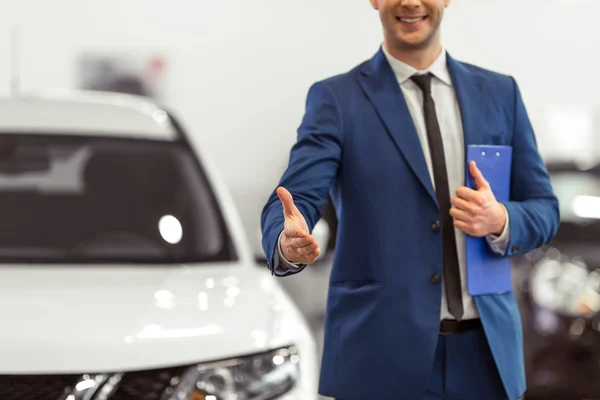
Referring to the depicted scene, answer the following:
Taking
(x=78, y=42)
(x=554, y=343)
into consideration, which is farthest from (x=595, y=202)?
(x=78, y=42)

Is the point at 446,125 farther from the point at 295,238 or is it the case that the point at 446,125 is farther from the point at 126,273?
the point at 126,273

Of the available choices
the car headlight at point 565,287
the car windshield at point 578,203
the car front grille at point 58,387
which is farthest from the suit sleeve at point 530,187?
the car windshield at point 578,203

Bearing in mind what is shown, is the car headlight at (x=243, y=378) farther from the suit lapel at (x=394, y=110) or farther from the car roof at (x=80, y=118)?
the car roof at (x=80, y=118)

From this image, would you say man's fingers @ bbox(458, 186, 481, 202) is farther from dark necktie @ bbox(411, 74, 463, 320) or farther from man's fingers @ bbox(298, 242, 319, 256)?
man's fingers @ bbox(298, 242, 319, 256)

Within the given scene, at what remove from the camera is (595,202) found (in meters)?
4.44

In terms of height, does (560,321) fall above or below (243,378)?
below

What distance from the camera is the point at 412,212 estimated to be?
5.36ft

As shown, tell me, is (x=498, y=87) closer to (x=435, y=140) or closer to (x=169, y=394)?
(x=435, y=140)

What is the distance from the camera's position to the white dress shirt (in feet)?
5.50

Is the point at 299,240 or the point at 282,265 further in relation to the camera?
the point at 282,265

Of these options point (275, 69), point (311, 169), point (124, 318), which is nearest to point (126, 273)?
point (124, 318)

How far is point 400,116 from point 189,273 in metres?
1.05

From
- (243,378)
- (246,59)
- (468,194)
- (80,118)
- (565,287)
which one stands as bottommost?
(565,287)

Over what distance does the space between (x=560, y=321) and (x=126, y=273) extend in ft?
6.14
